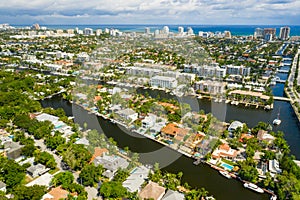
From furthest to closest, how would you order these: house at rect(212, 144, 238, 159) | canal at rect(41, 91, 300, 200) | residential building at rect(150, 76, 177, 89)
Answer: residential building at rect(150, 76, 177, 89), house at rect(212, 144, 238, 159), canal at rect(41, 91, 300, 200)

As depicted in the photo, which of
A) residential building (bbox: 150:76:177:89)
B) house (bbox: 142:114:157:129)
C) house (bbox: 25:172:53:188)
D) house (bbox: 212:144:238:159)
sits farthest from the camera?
residential building (bbox: 150:76:177:89)

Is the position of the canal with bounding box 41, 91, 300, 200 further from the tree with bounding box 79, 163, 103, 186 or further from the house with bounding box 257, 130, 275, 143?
the tree with bounding box 79, 163, 103, 186

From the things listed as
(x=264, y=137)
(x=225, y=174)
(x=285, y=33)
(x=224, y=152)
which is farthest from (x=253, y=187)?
(x=285, y=33)

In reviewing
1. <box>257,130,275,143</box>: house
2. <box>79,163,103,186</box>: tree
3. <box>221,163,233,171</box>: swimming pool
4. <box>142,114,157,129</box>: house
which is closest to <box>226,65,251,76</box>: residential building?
<box>257,130,275,143</box>: house

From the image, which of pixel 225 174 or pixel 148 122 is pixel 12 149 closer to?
pixel 148 122

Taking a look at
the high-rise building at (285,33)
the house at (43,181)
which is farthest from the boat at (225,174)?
the high-rise building at (285,33)

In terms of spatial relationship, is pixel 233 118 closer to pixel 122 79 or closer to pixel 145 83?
pixel 145 83

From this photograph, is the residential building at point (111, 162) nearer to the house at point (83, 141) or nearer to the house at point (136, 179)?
the house at point (136, 179)
